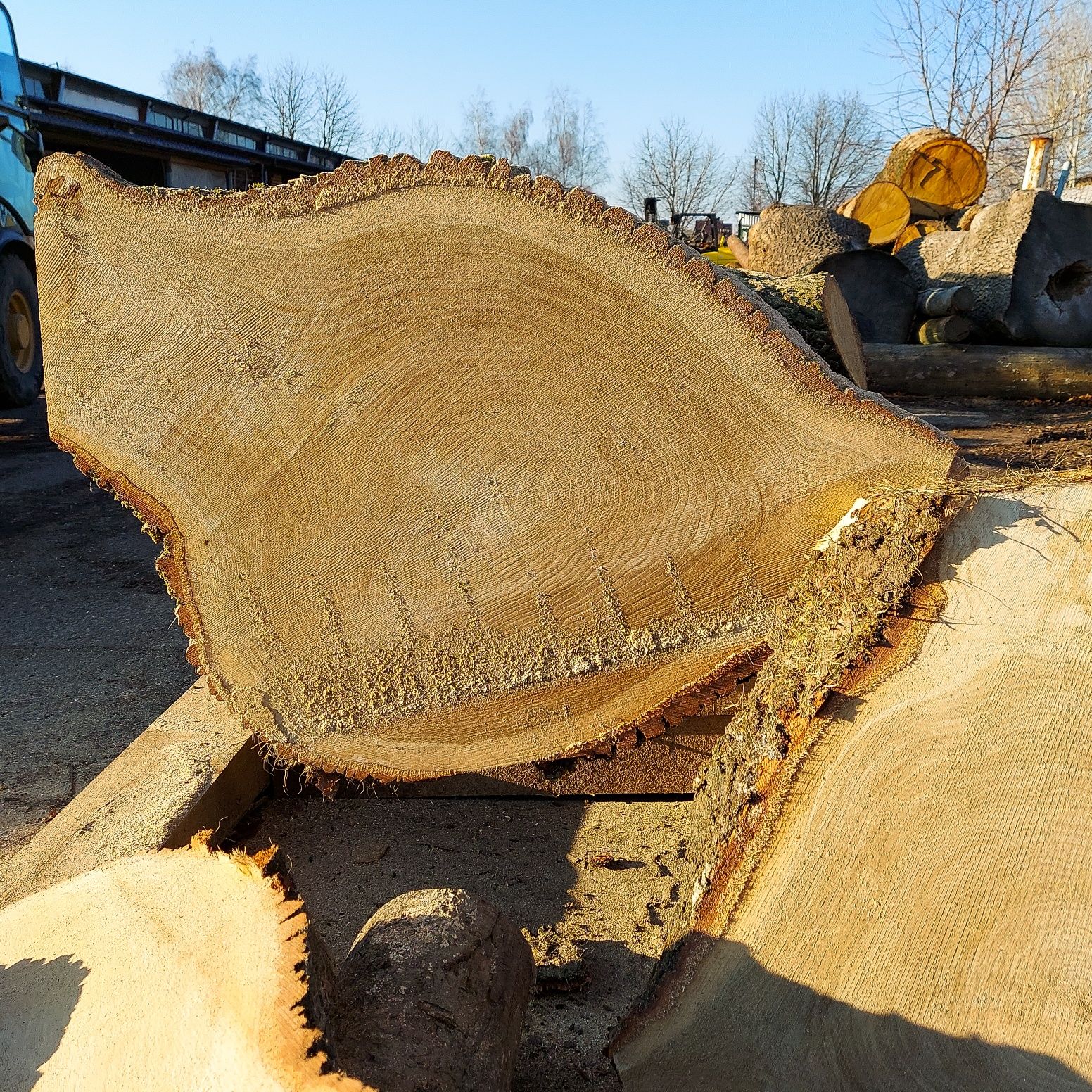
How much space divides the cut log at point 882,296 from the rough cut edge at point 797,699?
670 cm

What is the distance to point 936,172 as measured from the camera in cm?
1141

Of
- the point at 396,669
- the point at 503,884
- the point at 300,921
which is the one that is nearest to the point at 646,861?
the point at 503,884

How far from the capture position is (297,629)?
7.08 ft

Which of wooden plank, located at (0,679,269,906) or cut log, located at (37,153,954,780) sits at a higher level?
cut log, located at (37,153,954,780)

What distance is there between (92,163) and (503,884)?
1834 mm

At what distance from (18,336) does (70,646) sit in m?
5.25

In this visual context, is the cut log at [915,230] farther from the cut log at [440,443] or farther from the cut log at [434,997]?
the cut log at [434,997]

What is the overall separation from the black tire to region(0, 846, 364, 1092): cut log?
23.9 ft

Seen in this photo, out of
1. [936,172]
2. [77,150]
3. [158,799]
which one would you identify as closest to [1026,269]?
[936,172]

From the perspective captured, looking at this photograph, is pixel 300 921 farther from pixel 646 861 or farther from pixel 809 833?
pixel 646 861

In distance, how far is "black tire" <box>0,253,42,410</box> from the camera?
7.60 m

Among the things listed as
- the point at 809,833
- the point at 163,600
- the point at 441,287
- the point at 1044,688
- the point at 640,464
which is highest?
the point at 441,287

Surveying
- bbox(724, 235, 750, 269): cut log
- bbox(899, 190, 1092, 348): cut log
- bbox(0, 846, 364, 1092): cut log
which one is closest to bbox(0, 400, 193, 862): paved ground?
bbox(0, 846, 364, 1092): cut log

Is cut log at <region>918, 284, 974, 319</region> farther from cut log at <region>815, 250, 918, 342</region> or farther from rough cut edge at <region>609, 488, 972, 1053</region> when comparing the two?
rough cut edge at <region>609, 488, 972, 1053</region>
